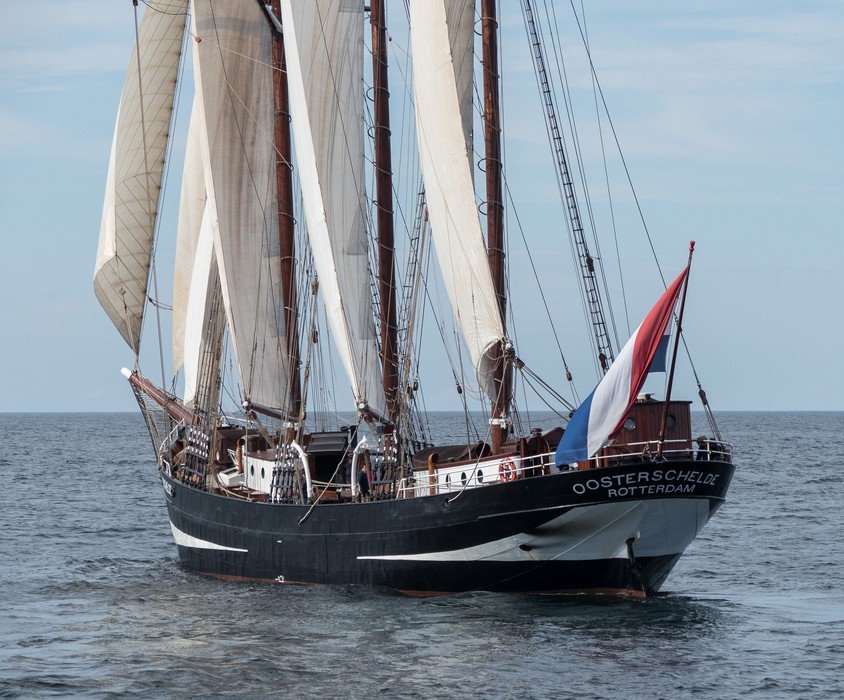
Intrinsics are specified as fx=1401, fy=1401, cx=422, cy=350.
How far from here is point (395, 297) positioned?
130ft

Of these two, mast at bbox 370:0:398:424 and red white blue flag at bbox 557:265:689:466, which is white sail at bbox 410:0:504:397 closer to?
red white blue flag at bbox 557:265:689:466

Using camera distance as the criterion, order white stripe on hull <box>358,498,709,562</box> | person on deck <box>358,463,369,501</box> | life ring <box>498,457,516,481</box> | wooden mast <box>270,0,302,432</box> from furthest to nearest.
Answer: wooden mast <box>270,0,302,432</box>, person on deck <box>358,463,369,501</box>, life ring <box>498,457,516,481</box>, white stripe on hull <box>358,498,709,562</box>

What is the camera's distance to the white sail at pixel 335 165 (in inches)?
1430

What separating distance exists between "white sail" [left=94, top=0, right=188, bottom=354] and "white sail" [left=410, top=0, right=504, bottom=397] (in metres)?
12.1

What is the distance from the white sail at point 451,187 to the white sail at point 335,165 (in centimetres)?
354

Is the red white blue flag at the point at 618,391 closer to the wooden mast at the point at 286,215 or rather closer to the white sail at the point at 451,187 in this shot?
the white sail at the point at 451,187

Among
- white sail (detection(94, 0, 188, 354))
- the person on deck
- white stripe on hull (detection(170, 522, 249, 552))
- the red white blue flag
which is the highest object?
white sail (detection(94, 0, 188, 354))

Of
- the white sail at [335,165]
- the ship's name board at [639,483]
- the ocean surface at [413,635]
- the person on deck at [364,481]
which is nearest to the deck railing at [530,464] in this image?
the ship's name board at [639,483]

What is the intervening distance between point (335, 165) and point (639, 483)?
13.4 metres

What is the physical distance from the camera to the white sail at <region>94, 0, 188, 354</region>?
4366cm

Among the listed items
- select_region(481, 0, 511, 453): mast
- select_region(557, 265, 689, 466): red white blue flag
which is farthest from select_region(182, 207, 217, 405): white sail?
select_region(557, 265, 689, 466): red white blue flag

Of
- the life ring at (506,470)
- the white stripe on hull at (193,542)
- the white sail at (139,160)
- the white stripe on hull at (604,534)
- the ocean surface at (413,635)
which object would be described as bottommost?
the ocean surface at (413,635)

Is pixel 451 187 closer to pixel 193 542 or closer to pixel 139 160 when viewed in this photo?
pixel 193 542

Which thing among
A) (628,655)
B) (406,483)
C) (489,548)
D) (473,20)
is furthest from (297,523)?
(473,20)
